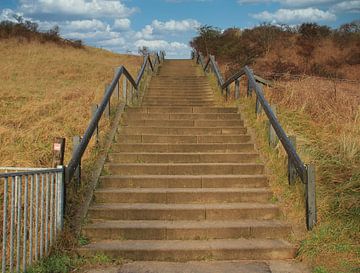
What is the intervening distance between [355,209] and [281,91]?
17.8 feet

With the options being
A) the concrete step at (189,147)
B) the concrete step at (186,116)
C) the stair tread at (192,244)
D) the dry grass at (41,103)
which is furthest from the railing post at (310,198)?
the concrete step at (186,116)

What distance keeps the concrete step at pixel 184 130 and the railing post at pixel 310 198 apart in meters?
3.31

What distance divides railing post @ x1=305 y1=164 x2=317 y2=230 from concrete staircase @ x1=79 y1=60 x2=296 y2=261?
1.00 feet

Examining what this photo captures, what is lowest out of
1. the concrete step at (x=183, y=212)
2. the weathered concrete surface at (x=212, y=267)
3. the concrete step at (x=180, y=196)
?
the weathered concrete surface at (x=212, y=267)

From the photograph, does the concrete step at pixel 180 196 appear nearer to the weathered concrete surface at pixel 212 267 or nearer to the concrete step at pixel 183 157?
A: the concrete step at pixel 183 157

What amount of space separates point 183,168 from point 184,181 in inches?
17.0

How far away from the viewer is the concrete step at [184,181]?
6629mm

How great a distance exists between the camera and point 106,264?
4.78 meters

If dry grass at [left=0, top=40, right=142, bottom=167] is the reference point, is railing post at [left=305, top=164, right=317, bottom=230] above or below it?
below

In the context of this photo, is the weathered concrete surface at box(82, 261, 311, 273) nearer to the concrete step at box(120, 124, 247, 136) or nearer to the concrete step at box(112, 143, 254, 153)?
the concrete step at box(112, 143, 254, 153)

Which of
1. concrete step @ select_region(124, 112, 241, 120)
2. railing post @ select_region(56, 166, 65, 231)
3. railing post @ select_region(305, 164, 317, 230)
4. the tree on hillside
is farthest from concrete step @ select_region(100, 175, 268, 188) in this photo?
the tree on hillside

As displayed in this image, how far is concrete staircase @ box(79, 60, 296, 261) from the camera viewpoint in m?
5.09

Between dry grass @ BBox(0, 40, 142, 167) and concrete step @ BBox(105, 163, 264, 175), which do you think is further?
dry grass @ BBox(0, 40, 142, 167)

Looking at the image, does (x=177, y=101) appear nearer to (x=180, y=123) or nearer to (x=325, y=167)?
(x=180, y=123)
